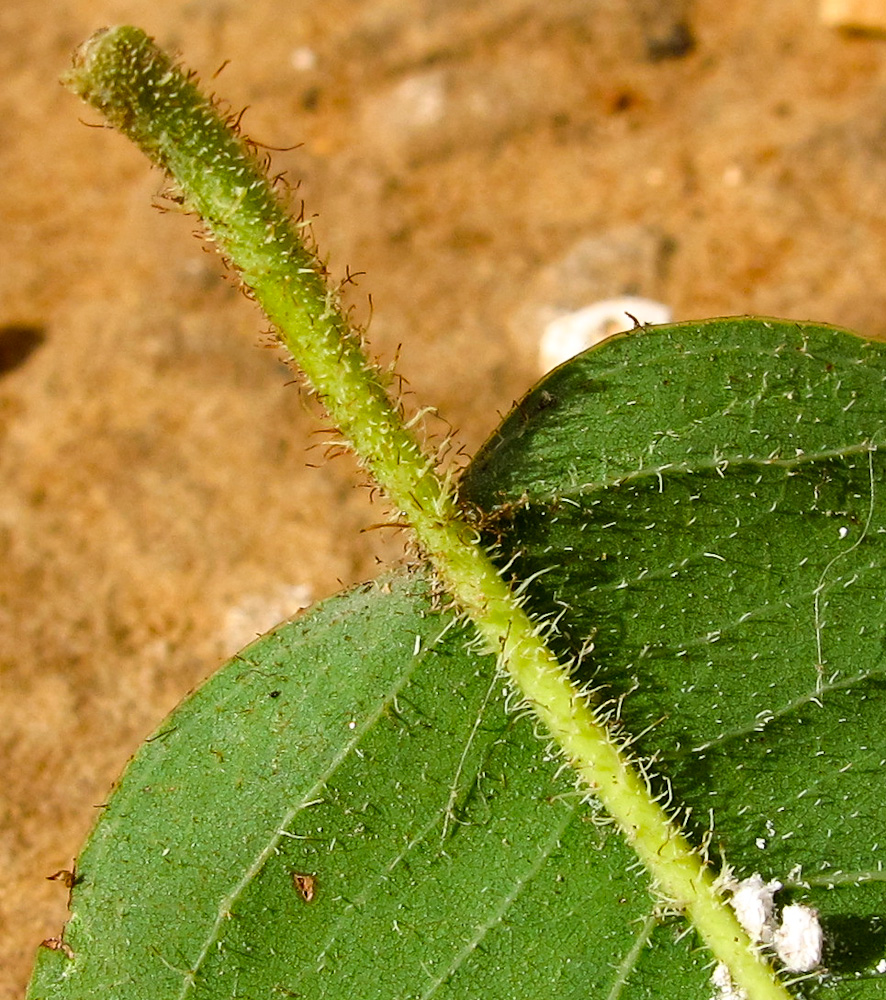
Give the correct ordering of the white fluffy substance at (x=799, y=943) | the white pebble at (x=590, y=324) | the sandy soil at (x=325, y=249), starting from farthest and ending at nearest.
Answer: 1. the white pebble at (x=590, y=324)
2. the sandy soil at (x=325, y=249)
3. the white fluffy substance at (x=799, y=943)

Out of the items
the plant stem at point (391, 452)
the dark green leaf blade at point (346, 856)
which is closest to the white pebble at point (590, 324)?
the plant stem at point (391, 452)

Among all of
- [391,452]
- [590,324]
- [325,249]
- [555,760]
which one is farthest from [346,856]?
[325,249]

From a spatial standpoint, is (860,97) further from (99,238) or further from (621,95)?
(99,238)

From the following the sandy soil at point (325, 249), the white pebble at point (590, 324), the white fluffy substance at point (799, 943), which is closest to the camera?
the white fluffy substance at point (799, 943)

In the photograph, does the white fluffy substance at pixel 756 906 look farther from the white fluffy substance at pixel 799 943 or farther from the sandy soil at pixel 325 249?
the sandy soil at pixel 325 249

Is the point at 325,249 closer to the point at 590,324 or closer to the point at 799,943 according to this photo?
the point at 590,324

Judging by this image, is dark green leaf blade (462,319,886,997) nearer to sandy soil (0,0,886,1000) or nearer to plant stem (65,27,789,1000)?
plant stem (65,27,789,1000)
